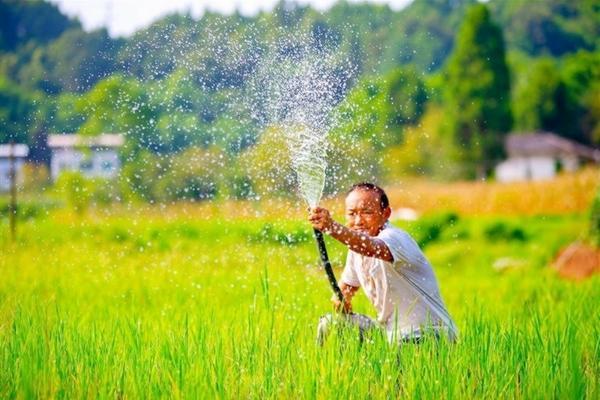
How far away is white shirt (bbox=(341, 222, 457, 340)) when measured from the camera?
503cm

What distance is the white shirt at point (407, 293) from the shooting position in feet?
16.5

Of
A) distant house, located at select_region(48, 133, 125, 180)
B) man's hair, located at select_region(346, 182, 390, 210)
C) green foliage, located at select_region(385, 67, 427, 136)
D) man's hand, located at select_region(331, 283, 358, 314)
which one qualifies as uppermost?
green foliage, located at select_region(385, 67, 427, 136)

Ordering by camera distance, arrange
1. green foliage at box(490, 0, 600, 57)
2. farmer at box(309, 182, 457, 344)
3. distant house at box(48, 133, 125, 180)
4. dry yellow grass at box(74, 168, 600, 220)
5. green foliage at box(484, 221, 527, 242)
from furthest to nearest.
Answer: green foliage at box(490, 0, 600, 57), distant house at box(48, 133, 125, 180), dry yellow grass at box(74, 168, 600, 220), green foliage at box(484, 221, 527, 242), farmer at box(309, 182, 457, 344)

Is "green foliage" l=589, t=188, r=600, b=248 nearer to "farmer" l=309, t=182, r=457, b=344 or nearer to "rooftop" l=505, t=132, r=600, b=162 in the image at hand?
"farmer" l=309, t=182, r=457, b=344

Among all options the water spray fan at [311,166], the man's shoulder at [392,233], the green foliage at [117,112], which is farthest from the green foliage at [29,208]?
the man's shoulder at [392,233]

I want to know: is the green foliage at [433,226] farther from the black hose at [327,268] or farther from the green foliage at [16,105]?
the green foliage at [16,105]

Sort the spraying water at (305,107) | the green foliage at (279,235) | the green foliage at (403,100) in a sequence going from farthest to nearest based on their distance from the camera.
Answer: the green foliage at (403,100) → the green foliage at (279,235) → the spraying water at (305,107)

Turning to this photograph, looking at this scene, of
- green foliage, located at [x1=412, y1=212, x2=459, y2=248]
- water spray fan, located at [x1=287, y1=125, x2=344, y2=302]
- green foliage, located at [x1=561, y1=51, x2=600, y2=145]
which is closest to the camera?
water spray fan, located at [x1=287, y1=125, x2=344, y2=302]

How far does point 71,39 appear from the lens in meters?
29.8

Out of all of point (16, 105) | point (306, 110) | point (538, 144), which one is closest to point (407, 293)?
point (306, 110)

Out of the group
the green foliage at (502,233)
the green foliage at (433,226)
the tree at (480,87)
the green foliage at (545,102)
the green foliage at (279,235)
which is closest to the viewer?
the green foliage at (279,235)

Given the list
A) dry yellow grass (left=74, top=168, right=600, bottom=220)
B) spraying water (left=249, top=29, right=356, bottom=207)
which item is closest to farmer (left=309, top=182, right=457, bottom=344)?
spraying water (left=249, top=29, right=356, bottom=207)

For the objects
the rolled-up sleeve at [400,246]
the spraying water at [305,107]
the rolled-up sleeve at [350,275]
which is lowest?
the rolled-up sleeve at [350,275]

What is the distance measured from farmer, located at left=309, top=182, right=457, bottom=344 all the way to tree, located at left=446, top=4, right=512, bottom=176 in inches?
1006
